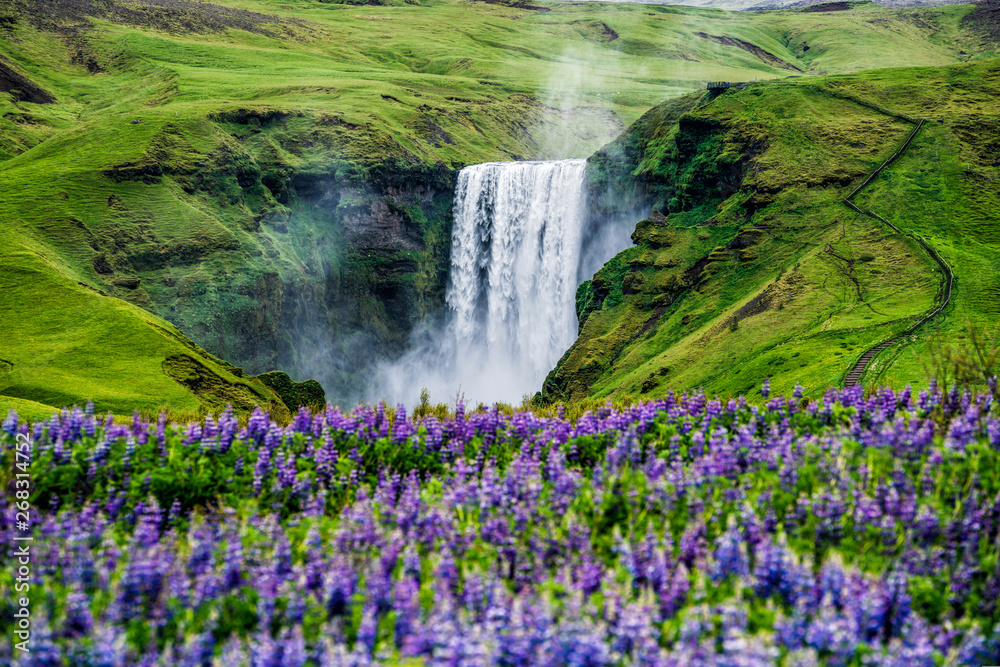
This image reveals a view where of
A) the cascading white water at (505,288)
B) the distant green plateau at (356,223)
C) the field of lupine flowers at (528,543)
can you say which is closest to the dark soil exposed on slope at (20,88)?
the distant green plateau at (356,223)

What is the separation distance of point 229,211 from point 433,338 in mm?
23632

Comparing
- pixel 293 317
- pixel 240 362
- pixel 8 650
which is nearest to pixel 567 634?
pixel 8 650

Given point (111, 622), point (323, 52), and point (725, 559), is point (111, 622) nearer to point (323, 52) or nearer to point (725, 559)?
point (725, 559)

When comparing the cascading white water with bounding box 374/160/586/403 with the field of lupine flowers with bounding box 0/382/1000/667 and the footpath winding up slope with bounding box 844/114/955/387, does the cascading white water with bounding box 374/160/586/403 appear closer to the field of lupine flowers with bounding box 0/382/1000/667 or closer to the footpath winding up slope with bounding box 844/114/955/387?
the footpath winding up slope with bounding box 844/114/955/387

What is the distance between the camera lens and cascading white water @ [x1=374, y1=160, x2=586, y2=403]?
216ft

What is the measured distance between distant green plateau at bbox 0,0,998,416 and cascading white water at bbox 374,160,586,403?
2.63m

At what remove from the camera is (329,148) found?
241 feet

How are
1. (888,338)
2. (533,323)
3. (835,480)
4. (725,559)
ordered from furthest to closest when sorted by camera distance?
(533,323)
(888,338)
(835,480)
(725,559)

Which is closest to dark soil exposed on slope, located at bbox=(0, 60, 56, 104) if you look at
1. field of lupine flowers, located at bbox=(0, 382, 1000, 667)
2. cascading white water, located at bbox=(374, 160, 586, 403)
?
cascading white water, located at bbox=(374, 160, 586, 403)

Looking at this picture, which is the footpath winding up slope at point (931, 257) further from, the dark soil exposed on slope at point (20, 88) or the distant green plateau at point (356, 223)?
the dark soil exposed on slope at point (20, 88)

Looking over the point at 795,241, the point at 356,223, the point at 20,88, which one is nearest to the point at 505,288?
the point at 356,223

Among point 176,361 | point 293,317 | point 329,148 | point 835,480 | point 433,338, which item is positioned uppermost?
point 329,148

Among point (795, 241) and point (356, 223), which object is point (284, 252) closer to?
point (356, 223)

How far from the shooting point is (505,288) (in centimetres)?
7225
